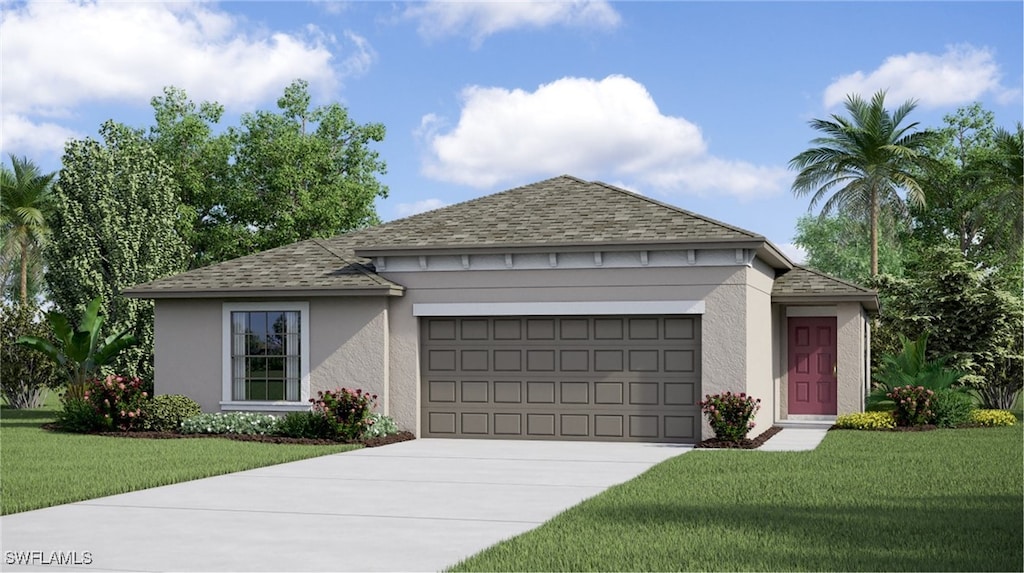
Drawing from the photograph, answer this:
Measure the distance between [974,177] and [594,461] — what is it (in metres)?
38.6

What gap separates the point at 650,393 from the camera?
19.0m

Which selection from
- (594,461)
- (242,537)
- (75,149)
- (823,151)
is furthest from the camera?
(823,151)

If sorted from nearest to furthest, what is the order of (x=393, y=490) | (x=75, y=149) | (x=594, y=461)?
(x=393, y=490) → (x=594, y=461) → (x=75, y=149)

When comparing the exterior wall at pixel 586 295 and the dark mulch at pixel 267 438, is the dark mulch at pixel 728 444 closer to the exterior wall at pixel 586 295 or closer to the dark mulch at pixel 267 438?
the exterior wall at pixel 586 295

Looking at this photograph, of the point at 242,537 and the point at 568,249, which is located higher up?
the point at 568,249

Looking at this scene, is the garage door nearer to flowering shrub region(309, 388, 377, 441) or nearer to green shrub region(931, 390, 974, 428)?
flowering shrub region(309, 388, 377, 441)

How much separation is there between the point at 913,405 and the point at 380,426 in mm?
10097

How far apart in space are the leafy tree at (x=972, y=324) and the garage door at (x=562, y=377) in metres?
10.7

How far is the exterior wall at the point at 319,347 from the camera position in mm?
19969

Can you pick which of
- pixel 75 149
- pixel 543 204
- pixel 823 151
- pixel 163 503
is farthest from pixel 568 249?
pixel 823 151

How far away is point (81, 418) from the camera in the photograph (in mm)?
20969

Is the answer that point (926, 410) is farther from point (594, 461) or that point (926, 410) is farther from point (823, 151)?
point (823, 151)

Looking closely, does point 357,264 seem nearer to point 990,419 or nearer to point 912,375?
point 912,375

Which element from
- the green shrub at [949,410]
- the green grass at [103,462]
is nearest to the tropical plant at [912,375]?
the green shrub at [949,410]
